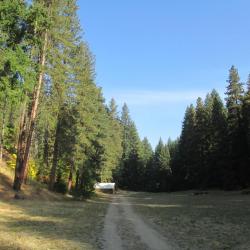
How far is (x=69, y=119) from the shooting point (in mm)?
41625

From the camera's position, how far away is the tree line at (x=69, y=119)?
21297 millimetres

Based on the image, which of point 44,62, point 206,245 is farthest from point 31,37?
point 206,245

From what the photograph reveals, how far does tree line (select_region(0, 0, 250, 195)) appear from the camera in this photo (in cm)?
2130

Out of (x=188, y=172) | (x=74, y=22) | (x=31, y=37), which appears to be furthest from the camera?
(x=188, y=172)

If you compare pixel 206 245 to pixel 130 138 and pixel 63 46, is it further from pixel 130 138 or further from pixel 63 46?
pixel 130 138

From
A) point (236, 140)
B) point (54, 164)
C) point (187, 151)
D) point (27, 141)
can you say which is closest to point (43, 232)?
point (27, 141)

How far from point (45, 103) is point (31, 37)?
30.4ft

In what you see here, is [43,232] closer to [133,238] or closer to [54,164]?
Answer: [133,238]

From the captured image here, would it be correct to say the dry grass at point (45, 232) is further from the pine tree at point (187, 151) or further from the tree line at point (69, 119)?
the pine tree at point (187, 151)

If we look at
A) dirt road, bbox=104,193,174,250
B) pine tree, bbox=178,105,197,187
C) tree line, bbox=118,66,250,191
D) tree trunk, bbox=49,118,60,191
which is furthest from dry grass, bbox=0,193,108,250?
pine tree, bbox=178,105,197,187

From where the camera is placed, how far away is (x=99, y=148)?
2115 inches

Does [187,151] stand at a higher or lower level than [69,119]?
higher

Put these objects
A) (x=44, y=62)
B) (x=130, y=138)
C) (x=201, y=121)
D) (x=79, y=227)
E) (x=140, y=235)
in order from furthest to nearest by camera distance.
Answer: (x=130, y=138)
(x=201, y=121)
(x=44, y=62)
(x=79, y=227)
(x=140, y=235)

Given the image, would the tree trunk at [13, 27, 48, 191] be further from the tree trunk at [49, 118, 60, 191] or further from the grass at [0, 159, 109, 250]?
the tree trunk at [49, 118, 60, 191]
